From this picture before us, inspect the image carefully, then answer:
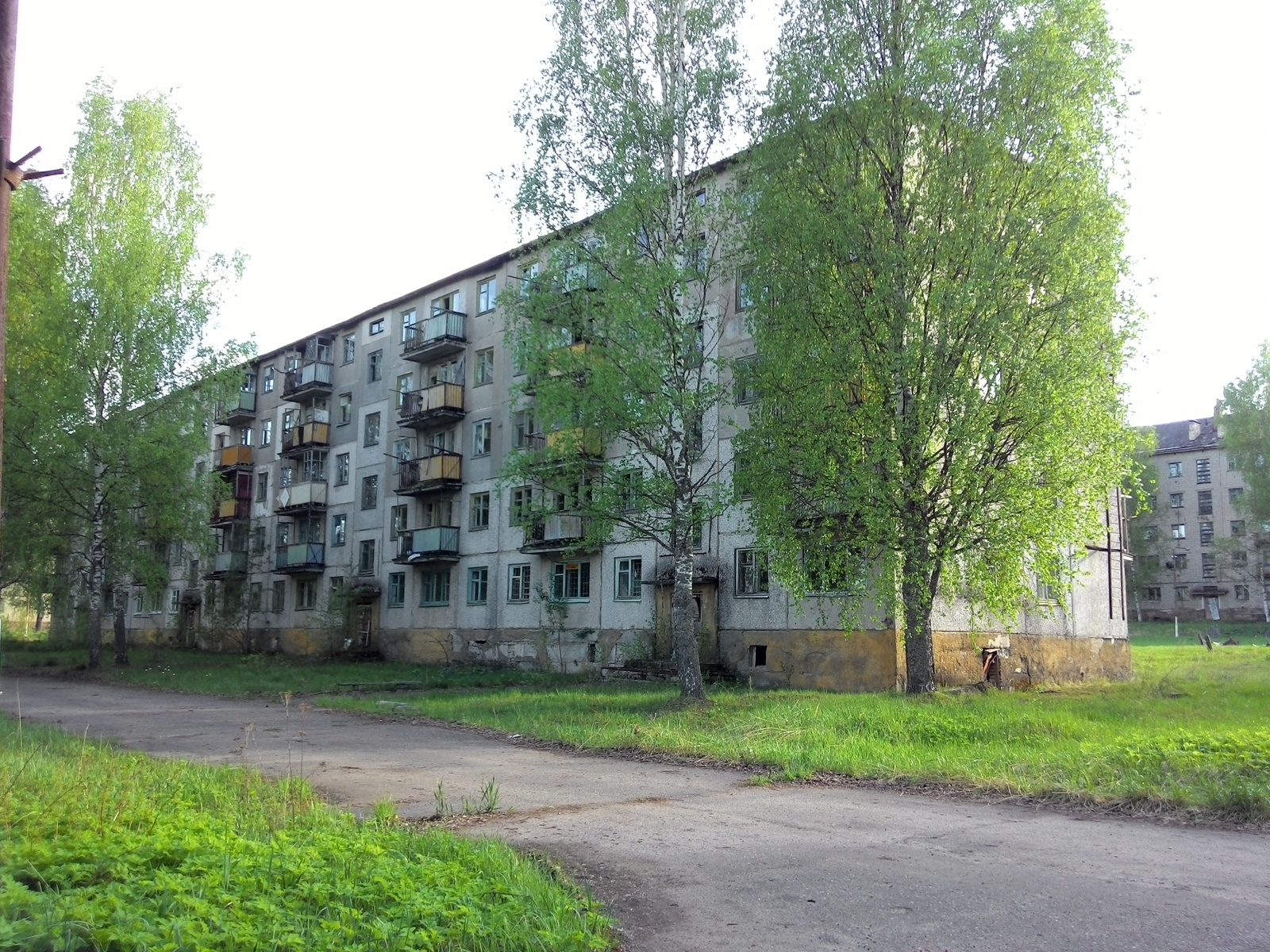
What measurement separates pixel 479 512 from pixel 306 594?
1259 cm

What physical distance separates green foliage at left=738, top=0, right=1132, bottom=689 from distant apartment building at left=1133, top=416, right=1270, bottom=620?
2499 inches

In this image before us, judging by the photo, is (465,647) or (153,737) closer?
(153,737)

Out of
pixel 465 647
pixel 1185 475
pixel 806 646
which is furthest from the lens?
pixel 1185 475

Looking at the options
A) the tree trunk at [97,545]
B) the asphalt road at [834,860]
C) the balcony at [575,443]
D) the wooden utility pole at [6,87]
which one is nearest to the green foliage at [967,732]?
the asphalt road at [834,860]

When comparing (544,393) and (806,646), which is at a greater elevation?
(544,393)

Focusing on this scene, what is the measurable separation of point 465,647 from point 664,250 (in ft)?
66.3

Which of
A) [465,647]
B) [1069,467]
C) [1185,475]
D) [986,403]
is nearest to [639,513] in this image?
[986,403]

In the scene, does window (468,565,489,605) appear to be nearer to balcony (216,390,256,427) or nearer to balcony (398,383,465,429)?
balcony (398,383,465,429)

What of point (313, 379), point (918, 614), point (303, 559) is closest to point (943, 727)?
point (918, 614)

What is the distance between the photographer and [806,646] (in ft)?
82.9

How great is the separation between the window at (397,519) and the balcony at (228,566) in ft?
30.7

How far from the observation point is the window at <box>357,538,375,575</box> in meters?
40.8

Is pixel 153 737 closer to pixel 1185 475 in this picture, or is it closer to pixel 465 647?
pixel 465 647

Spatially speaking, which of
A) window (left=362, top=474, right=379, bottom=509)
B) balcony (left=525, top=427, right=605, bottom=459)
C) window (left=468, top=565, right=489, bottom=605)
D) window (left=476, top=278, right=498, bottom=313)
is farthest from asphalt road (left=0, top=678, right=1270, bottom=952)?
window (left=362, top=474, right=379, bottom=509)
